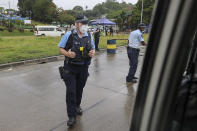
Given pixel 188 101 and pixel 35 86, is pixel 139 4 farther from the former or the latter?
pixel 188 101

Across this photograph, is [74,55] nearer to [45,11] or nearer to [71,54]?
[71,54]

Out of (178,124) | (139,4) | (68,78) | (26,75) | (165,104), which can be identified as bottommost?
(26,75)

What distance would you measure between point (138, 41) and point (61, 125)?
302 centimetres

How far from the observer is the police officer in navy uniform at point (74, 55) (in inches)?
121

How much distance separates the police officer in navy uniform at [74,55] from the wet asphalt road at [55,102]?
53 centimetres

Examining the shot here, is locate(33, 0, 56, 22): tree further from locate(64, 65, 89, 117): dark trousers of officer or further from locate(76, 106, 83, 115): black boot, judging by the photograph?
locate(64, 65, 89, 117): dark trousers of officer

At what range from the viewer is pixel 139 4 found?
1773 inches

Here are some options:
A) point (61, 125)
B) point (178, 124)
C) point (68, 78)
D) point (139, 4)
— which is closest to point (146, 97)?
point (178, 124)

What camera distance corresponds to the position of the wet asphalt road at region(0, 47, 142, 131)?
3498 millimetres

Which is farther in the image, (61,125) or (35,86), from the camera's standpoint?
(35,86)

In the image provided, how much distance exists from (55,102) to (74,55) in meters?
1.75

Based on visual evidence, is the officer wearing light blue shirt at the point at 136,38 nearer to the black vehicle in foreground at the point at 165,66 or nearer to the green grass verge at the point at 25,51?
the black vehicle in foreground at the point at 165,66

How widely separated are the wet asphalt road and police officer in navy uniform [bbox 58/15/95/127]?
526 millimetres

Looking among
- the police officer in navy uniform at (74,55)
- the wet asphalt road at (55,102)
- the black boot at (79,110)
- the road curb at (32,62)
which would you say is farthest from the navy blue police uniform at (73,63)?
the road curb at (32,62)
